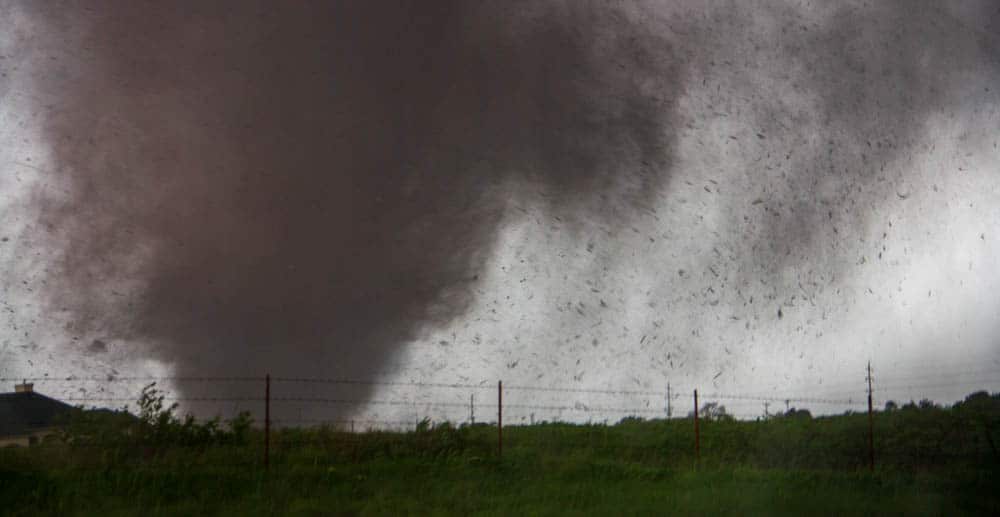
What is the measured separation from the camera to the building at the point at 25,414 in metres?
13.0

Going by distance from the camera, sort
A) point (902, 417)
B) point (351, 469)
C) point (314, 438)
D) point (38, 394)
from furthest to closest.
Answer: point (902, 417)
point (38, 394)
point (314, 438)
point (351, 469)

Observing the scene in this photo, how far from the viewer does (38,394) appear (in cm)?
1416

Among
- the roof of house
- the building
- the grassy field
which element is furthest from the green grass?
the roof of house

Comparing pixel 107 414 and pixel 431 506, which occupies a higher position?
pixel 107 414

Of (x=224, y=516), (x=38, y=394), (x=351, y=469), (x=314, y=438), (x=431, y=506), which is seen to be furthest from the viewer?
(x=38, y=394)

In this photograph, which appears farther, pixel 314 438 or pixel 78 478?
pixel 314 438

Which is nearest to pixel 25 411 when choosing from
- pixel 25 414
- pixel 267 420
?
pixel 25 414

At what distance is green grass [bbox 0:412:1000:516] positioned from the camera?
995 cm

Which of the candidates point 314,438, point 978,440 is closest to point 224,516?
point 314,438

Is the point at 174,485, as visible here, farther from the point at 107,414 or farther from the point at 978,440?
the point at 978,440

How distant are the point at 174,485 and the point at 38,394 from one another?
17.9 ft

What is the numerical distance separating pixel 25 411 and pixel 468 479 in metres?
7.83

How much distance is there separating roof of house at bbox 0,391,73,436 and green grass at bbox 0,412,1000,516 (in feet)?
6.57

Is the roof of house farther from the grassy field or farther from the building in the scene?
the grassy field
